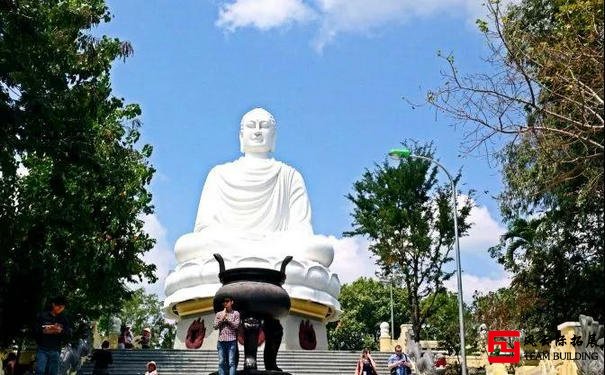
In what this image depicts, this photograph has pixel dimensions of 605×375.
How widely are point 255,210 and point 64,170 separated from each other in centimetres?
1295

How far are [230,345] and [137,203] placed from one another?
1186 cm

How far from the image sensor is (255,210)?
82.7 feet

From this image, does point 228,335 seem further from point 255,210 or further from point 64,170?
point 255,210

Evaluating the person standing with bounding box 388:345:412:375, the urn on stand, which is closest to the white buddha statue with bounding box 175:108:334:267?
the person standing with bounding box 388:345:412:375

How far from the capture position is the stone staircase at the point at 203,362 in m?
16.5

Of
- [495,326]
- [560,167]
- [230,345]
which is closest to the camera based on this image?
[230,345]

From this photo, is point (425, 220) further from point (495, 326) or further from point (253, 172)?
point (253, 172)

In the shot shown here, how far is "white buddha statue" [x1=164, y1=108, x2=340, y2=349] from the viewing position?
22.9 m

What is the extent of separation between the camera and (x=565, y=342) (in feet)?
44.2

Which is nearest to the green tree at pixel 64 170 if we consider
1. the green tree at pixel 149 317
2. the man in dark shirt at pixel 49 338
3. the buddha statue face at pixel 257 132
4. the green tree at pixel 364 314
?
the man in dark shirt at pixel 49 338

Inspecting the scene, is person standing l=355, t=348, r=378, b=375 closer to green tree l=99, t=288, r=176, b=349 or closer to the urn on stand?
the urn on stand

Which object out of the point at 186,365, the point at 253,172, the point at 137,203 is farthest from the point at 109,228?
the point at 253,172

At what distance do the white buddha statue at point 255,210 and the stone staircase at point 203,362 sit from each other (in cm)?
459

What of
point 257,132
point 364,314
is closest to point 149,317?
point 364,314
